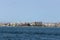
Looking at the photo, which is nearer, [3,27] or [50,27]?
[3,27]

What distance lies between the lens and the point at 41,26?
149 m

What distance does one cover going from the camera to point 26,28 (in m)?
152

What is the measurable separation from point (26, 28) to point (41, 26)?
6.90 metres

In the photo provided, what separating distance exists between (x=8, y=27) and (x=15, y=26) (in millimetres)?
3663

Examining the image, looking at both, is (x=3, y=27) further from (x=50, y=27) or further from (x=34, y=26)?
(x=50, y=27)

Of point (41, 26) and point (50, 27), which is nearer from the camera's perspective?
point (41, 26)

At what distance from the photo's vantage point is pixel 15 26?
513 ft

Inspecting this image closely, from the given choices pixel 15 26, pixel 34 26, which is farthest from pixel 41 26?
pixel 15 26

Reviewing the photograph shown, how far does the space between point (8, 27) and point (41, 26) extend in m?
15.4

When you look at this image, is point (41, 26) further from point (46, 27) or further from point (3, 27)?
point (3, 27)

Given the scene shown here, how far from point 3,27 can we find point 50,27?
77.1 ft

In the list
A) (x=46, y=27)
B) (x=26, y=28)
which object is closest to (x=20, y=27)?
(x=26, y=28)

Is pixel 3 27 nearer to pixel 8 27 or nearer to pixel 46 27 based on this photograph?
pixel 8 27

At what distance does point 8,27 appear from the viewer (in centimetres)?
15438
